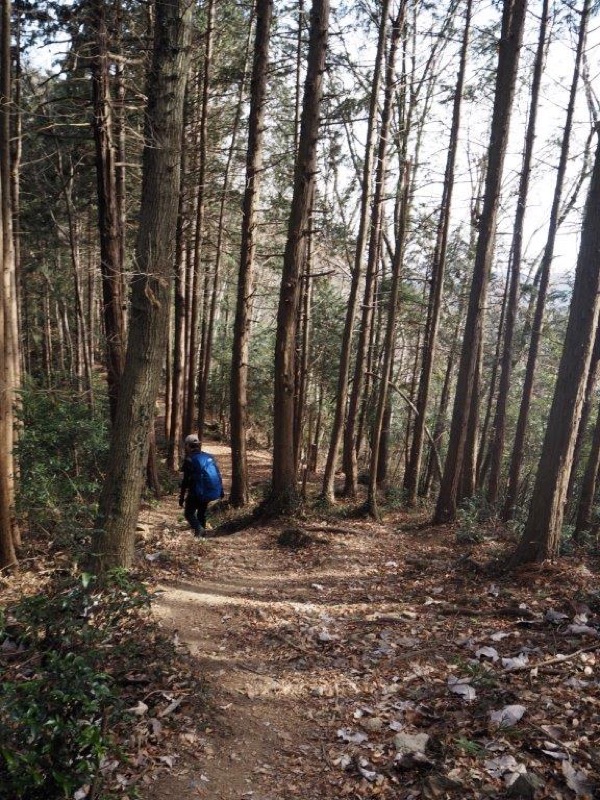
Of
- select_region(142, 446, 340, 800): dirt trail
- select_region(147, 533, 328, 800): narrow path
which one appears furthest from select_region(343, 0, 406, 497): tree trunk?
select_region(147, 533, 328, 800): narrow path

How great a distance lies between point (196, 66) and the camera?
14.0 m

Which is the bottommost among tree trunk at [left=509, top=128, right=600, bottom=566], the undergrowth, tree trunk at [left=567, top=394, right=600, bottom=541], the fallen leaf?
tree trunk at [left=567, top=394, right=600, bottom=541]

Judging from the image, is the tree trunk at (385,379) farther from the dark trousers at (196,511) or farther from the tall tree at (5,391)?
the tall tree at (5,391)

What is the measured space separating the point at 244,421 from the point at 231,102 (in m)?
10.4

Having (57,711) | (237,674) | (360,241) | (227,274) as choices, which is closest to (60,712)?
(57,711)

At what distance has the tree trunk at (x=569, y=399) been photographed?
665 cm

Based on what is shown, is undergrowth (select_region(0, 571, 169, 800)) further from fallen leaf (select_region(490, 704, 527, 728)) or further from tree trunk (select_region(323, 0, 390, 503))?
tree trunk (select_region(323, 0, 390, 503))

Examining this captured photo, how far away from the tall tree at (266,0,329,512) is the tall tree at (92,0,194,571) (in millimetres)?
4582

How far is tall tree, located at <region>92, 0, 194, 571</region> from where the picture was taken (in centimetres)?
514

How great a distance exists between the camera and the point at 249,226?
11.2 metres

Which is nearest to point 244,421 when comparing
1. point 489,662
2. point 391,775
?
point 489,662

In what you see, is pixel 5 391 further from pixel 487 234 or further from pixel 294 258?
pixel 487 234

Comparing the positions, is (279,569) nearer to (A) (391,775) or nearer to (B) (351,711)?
(B) (351,711)

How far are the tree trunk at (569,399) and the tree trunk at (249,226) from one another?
6574 mm
